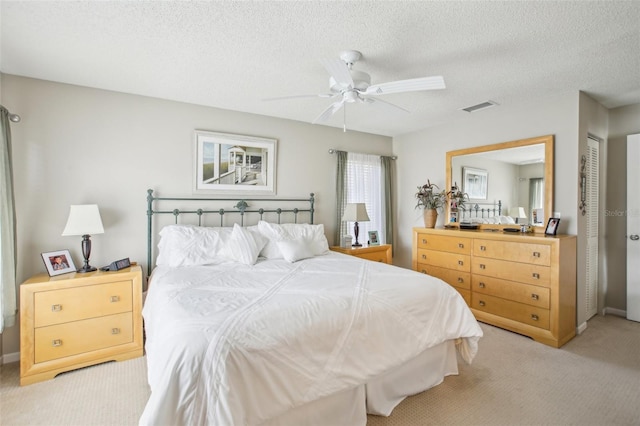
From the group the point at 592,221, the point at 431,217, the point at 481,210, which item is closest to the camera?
the point at 592,221

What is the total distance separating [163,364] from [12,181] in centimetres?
235

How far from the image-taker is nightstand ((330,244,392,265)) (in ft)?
13.2

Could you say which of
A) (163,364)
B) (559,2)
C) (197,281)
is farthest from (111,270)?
(559,2)

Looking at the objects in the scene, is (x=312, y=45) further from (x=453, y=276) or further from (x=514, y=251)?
(x=453, y=276)

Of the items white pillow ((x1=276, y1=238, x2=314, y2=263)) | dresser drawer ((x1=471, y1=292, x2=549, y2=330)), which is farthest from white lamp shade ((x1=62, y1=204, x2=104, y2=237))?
dresser drawer ((x1=471, y1=292, x2=549, y2=330))

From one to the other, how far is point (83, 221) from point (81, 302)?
69cm

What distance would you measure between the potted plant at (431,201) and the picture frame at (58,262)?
13.6 feet

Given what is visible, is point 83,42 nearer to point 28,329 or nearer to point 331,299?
point 28,329

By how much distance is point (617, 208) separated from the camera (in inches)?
141

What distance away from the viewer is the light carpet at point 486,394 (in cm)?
191

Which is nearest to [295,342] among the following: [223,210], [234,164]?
→ [223,210]

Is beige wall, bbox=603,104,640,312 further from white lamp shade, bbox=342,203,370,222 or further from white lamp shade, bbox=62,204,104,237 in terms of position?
white lamp shade, bbox=62,204,104,237

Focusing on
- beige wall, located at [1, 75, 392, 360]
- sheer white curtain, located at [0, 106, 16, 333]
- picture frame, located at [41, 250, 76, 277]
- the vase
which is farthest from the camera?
the vase

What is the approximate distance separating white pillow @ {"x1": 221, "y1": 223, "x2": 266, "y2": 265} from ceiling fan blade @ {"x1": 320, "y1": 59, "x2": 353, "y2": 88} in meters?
1.80
